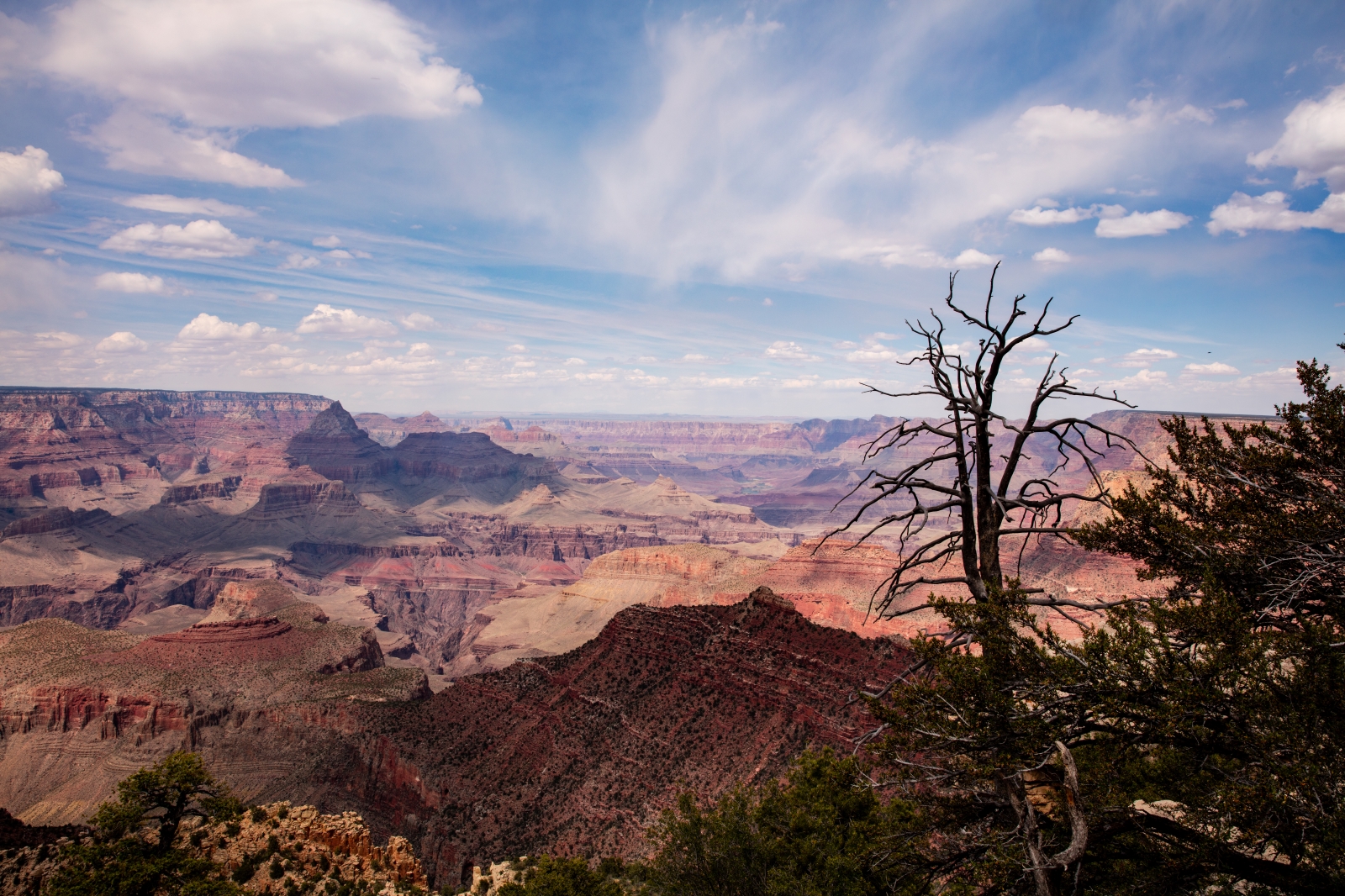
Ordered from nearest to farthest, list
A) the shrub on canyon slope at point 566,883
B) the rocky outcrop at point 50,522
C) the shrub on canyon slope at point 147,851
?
the shrub on canyon slope at point 147,851
the shrub on canyon slope at point 566,883
the rocky outcrop at point 50,522

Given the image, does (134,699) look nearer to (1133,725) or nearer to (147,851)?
(147,851)

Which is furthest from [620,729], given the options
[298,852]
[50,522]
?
[50,522]

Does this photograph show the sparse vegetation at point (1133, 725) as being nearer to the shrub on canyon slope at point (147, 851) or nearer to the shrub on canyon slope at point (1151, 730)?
the shrub on canyon slope at point (1151, 730)

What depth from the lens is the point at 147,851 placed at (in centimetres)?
2177

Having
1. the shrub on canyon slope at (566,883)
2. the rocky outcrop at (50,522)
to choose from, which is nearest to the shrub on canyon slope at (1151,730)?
the shrub on canyon slope at (566,883)

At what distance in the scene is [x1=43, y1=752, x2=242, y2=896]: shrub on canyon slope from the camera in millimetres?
19859

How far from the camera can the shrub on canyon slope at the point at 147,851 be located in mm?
19859

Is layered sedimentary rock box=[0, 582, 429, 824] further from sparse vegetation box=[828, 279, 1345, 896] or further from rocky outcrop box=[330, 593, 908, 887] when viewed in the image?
sparse vegetation box=[828, 279, 1345, 896]

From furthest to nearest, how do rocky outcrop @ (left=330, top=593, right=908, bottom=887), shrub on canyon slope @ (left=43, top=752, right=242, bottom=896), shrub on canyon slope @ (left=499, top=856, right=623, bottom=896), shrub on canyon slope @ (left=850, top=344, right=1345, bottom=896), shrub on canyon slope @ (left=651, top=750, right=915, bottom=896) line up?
rocky outcrop @ (left=330, top=593, right=908, bottom=887)
shrub on canyon slope @ (left=499, top=856, right=623, bottom=896)
shrub on canyon slope @ (left=43, top=752, right=242, bottom=896)
shrub on canyon slope @ (left=651, top=750, right=915, bottom=896)
shrub on canyon slope @ (left=850, top=344, right=1345, bottom=896)

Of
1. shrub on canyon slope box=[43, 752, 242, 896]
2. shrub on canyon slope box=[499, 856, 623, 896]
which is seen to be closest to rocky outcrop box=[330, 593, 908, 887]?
shrub on canyon slope box=[499, 856, 623, 896]

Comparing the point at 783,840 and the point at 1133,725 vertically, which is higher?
the point at 1133,725

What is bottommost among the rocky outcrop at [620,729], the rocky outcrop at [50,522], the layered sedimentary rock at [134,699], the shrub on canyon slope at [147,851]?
the rocky outcrop at [50,522]

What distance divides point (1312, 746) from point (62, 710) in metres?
87.4

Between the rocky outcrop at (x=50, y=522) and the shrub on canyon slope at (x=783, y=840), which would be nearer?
the shrub on canyon slope at (x=783, y=840)
